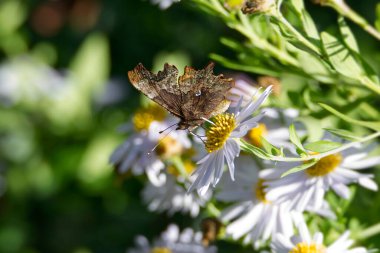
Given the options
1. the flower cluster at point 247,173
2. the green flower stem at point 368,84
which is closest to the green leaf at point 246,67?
the flower cluster at point 247,173

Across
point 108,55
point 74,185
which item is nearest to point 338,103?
point 74,185

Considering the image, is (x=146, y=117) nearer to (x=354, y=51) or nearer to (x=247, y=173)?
(x=247, y=173)

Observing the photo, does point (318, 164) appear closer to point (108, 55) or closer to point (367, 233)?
point (367, 233)

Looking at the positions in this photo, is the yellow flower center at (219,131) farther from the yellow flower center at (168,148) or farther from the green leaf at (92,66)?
the green leaf at (92,66)

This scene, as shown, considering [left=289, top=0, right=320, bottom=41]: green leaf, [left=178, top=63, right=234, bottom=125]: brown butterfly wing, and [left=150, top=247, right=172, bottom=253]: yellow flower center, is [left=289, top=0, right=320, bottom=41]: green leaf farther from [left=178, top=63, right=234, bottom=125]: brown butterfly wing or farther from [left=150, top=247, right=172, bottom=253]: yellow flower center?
[left=150, top=247, right=172, bottom=253]: yellow flower center

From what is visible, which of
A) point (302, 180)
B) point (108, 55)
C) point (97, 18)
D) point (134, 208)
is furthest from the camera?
point (97, 18)

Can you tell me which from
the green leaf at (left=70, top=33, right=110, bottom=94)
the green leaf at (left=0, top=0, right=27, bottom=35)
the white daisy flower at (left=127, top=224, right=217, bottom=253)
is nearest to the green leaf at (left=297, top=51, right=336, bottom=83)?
the white daisy flower at (left=127, top=224, right=217, bottom=253)
